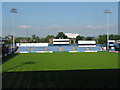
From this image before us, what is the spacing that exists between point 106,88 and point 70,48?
140 feet

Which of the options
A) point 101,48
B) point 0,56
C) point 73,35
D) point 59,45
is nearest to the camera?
point 0,56

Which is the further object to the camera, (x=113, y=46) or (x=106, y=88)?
(x=113, y=46)

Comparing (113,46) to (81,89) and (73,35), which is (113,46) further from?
(73,35)

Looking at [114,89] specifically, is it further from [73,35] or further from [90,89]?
[73,35]

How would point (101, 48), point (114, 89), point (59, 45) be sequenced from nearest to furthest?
point (114, 89), point (101, 48), point (59, 45)

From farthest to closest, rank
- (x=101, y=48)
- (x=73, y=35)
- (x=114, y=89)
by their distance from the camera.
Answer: (x=73, y=35) → (x=101, y=48) → (x=114, y=89)

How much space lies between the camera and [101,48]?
50.1 meters

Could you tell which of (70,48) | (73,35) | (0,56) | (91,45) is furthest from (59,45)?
(73,35)

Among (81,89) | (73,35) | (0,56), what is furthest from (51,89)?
(73,35)

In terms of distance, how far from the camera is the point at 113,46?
166 ft

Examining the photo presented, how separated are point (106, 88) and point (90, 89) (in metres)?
0.78

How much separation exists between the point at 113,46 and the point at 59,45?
1538 centimetres

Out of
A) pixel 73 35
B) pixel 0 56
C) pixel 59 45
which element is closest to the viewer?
pixel 0 56

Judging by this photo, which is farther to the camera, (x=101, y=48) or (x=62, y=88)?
(x=101, y=48)
